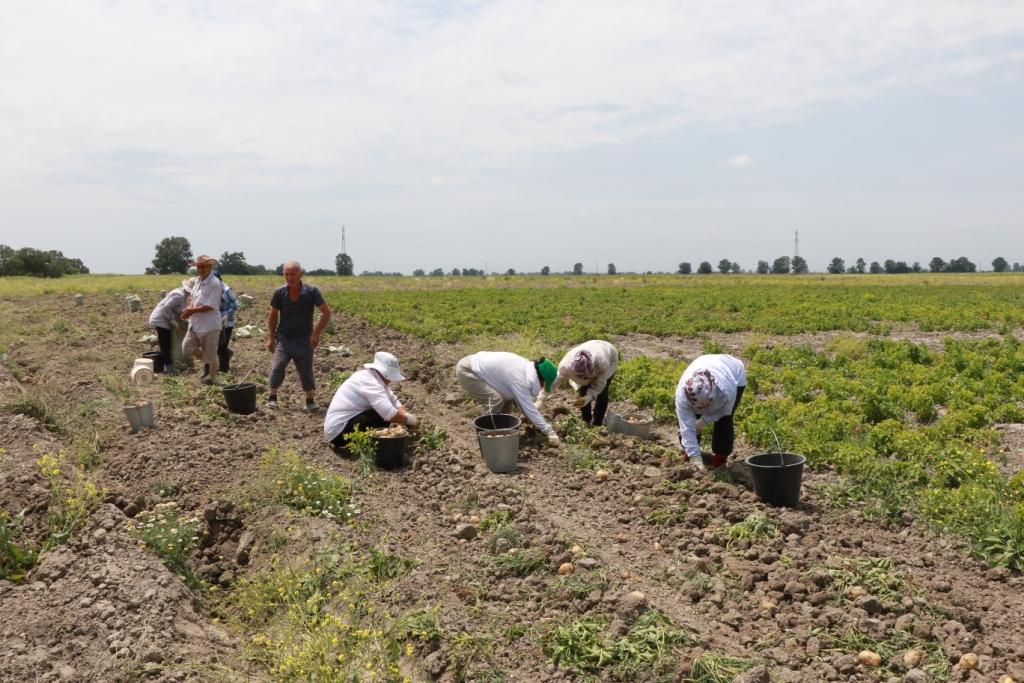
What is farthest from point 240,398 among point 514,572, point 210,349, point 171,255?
point 171,255

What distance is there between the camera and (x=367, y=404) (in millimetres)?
7535

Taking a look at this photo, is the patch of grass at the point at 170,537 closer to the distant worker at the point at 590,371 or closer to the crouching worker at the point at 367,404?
the crouching worker at the point at 367,404

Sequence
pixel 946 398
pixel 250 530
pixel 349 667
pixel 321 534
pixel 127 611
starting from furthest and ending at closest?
1. pixel 946 398
2. pixel 250 530
3. pixel 321 534
4. pixel 127 611
5. pixel 349 667

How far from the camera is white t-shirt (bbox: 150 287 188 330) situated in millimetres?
10984

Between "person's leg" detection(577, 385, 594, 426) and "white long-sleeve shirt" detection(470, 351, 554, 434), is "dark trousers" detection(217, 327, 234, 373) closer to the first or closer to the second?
"white long-sleeve shirt" detection(470, 351, 554, 434)

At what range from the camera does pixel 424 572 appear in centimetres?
498

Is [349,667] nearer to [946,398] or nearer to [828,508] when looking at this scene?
[828,508]

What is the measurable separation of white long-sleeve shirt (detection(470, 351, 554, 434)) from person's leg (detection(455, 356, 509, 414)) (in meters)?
0.05

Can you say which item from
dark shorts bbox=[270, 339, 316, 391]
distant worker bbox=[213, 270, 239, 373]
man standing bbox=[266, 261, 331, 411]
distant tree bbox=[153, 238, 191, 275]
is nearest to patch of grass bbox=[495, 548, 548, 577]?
man standing bbox=[266, 261, 331, 411]

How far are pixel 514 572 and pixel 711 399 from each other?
2.46 m

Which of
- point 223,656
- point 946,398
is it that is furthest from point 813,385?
point 223,656

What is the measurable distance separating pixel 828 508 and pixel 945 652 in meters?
2.24

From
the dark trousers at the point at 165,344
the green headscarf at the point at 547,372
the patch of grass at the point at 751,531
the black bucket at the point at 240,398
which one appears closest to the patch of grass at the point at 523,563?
the patch of grass at the point at 751,531

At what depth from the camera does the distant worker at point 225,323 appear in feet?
35.9
